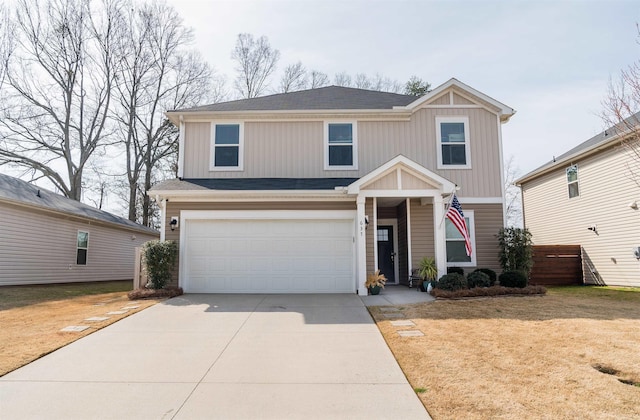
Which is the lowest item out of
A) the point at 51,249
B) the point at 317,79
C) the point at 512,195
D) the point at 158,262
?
the point at 158,262

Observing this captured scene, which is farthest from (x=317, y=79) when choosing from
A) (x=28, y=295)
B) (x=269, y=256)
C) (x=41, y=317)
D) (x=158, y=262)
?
(x=41, y=317)

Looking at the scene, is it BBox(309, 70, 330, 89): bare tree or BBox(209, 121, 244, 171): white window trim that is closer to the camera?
BBox(209, 121, 244, 171): white window trim

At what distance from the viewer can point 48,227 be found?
14305 mm

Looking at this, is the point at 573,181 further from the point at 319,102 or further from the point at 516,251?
the point at 319,102

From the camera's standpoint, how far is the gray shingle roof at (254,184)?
11.0m

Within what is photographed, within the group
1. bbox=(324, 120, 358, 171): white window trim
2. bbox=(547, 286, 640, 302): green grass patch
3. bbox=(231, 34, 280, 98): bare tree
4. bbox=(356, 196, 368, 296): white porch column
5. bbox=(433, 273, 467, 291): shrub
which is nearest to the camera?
bbox=(433, 273, 467, 291): shrub

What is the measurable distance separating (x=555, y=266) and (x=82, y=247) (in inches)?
707

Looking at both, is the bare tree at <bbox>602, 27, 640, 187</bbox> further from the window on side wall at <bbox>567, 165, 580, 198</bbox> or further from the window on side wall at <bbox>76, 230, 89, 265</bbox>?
the window on side wall at <bbox>76, 230, 89, 265</bbox>

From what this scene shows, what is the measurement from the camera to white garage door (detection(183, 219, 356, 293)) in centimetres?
1078

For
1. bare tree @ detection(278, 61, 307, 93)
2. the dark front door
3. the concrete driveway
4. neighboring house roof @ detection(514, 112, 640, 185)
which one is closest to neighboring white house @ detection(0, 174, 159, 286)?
the concrete driveway

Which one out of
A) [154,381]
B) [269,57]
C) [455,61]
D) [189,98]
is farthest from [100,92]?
[154,381]

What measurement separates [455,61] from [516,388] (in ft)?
37.0

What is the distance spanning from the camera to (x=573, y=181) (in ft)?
47.6

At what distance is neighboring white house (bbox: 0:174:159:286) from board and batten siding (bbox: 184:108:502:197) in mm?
5795
